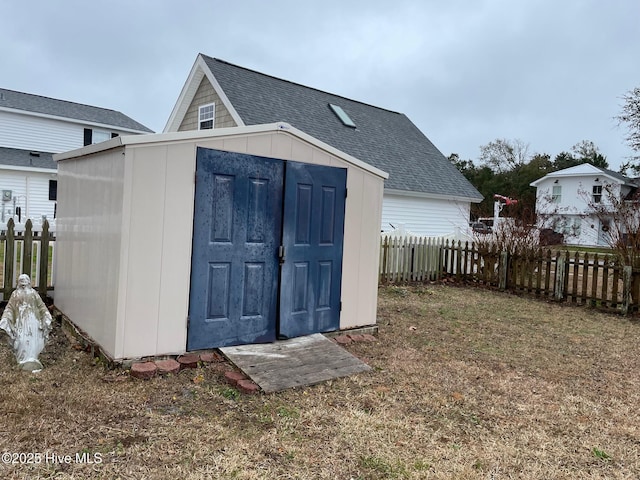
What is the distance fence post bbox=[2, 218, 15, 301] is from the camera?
21.2 ft

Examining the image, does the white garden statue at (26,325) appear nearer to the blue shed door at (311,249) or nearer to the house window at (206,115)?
the blue shed door at (311,249)

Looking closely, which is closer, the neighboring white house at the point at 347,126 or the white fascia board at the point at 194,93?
the white fascia board at the point at 194,93

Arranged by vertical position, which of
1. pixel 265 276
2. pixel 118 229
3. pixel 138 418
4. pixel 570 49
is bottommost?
pixel 138 418

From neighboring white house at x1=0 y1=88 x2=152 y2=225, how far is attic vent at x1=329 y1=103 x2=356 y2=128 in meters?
13.2

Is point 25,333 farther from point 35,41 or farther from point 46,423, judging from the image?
point 35,41

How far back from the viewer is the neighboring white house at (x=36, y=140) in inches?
840

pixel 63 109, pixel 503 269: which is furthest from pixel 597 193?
pixel 63 109

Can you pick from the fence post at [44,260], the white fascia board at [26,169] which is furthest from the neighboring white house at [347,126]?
the white fascia board at [26,169]

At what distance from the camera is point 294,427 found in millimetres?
3400

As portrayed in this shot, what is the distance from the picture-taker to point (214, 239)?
4711 mm

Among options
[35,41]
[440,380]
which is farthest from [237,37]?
[440,380]

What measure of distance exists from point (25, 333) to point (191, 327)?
153 cm

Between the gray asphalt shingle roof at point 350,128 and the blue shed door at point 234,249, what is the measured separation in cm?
883

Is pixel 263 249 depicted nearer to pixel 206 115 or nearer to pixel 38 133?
pixel 206 115
